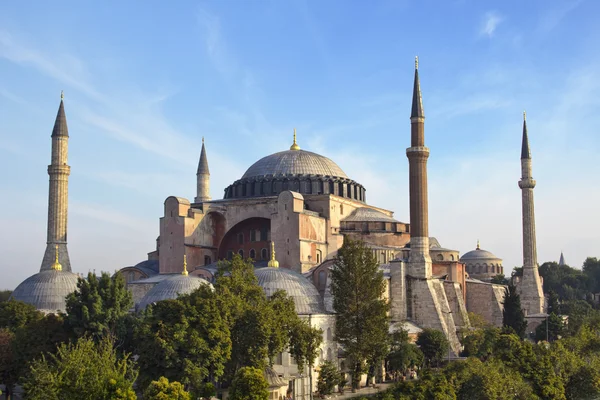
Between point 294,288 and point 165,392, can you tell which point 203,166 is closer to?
point 294,288

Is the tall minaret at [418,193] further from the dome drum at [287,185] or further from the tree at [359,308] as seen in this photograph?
the tree at [359,308]

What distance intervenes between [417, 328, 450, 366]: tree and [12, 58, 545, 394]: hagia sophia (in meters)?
0.81

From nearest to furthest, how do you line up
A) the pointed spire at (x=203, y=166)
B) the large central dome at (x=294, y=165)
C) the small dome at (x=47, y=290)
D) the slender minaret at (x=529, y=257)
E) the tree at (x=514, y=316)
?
the small dome at (x=47, y=290)
the tree at (x=514, y=316)
the large central dome at (x=294, y=165)
the slender minaret at (x=529, y=257)
the pointed spire at (x=203, y=166)

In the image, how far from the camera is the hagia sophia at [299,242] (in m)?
28.6

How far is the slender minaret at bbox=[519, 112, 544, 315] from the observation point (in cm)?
4012

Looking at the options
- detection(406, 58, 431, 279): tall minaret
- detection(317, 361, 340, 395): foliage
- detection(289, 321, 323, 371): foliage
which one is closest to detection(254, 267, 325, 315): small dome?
detection(317, 361, 340, 395): foliage

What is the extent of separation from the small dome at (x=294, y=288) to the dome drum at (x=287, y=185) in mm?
9283

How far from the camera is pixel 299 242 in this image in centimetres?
3036

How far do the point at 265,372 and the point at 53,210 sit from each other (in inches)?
682

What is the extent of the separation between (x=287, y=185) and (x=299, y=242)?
4.85 metres

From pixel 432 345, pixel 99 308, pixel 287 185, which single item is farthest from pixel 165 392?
pixel 287 185

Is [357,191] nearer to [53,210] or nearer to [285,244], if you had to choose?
[285,244]

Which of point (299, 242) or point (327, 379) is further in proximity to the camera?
point (299, 242)

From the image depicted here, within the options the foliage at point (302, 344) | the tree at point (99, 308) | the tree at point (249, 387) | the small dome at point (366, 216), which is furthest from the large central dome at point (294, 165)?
the tree at point (249, 387)
